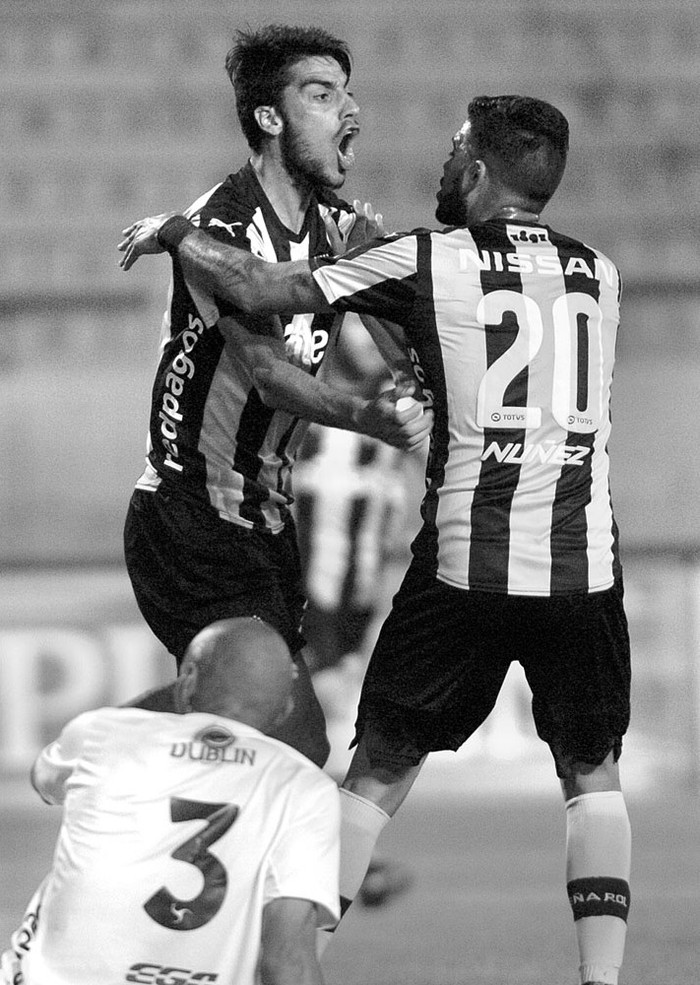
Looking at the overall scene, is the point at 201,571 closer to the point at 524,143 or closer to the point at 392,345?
the point at 392,345

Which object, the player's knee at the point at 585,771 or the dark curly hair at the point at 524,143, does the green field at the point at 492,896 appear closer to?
the player's knee at the point at 585,771

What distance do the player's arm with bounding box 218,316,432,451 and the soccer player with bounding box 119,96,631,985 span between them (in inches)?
4.6

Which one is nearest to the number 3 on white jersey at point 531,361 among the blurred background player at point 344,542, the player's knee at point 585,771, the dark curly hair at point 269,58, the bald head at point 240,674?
the player's knee at point 585,771

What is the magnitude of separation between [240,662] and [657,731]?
16.0ft

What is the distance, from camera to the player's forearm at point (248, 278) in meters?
2.87

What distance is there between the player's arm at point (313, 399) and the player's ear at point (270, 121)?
47 cm

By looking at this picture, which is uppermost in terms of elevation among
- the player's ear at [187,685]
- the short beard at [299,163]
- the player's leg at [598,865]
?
the short beard at [299,163]

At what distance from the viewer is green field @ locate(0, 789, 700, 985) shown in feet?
14.0

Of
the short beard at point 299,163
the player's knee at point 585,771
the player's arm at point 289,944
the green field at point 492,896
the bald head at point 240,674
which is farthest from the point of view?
the green field at point 492,896

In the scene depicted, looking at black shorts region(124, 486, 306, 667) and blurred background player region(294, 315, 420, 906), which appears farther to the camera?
blurred background player region(294, 315, 420, 906)

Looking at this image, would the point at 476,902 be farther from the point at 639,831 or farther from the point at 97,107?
the point at 97,107

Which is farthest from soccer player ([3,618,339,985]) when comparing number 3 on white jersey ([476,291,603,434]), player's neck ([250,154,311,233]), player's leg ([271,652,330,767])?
player's neck ([250,154,311,233])

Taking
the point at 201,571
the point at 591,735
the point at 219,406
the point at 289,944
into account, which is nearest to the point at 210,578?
the point at 201,571

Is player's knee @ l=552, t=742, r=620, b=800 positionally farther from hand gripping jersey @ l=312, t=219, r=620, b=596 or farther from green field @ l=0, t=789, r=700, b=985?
green field @ l=0, t=789, r=700, b=985
